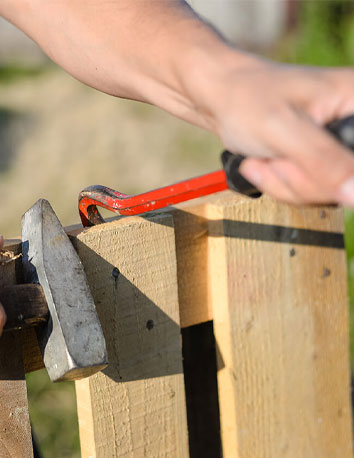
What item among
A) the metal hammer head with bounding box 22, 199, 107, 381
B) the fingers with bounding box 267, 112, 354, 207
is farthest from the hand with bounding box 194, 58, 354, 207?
the metal hammer head with bounding box 22, 199, 107, 381

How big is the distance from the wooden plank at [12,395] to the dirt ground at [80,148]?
182 inches

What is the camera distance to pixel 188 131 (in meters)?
7.79

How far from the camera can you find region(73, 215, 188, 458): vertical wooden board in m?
1.40

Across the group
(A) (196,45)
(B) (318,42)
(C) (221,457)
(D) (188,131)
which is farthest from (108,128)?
(A) (196,45)

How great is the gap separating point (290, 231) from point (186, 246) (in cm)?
29

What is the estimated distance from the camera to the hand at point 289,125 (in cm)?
89

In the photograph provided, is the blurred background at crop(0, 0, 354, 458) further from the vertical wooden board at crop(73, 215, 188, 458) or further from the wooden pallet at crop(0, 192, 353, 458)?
the vertical wooden board at crop(73, 215, 188, 458)

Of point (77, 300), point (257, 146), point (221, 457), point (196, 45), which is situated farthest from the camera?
point (221, 457)

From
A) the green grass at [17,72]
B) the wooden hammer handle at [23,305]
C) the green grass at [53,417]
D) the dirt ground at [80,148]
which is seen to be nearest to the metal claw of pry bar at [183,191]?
the wooden hammer handle at [23,305]

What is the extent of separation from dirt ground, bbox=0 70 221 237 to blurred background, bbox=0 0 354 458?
0.04ft

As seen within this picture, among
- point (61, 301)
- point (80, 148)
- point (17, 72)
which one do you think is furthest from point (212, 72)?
point (17, 72)

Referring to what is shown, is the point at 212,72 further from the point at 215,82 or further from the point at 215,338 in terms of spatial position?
the point at 215,338

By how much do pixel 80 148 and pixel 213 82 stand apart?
21.4ft

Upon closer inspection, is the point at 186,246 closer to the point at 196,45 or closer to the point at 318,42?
the point at 196,45
